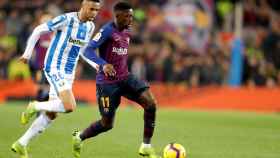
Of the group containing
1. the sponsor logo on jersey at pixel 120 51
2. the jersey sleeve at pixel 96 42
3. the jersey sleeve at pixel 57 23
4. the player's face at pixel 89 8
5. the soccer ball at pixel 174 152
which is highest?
the player's face at pixel 89 8

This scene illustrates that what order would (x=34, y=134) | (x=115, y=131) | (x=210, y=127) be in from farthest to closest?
(x=210, y=127) < (x=115, y=131) < (x=34, y=134)

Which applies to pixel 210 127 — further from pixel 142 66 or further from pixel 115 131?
pixel 142 66

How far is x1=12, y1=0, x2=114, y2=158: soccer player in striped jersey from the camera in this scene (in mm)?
10703

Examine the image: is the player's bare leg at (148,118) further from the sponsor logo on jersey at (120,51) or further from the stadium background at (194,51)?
the stadium background at (194,51)

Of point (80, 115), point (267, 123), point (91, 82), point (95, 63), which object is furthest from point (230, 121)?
point (95, 63)

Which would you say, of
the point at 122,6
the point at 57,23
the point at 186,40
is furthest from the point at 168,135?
the point at 186,40

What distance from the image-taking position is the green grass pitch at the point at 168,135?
1238 cm

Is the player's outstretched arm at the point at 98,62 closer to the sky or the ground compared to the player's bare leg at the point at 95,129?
closer to the sky

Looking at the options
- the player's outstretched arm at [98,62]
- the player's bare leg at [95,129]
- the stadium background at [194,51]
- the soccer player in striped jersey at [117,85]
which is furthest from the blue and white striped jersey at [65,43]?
the stadium background at [194,51]

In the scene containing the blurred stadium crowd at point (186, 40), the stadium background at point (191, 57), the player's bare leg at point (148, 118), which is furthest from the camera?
the blurred stadium crowd at point (186, 40)

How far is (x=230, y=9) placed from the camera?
93.1 feet

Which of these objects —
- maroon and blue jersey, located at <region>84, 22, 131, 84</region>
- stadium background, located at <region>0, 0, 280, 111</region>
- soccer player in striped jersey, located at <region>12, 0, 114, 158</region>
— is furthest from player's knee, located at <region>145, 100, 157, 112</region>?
stadium background, located at <region>0, 0, 280, 111</region>

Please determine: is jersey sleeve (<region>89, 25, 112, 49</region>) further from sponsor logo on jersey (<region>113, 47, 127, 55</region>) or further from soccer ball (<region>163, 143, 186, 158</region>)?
soccer ball (<region>163, 143, 186, 158</region>)

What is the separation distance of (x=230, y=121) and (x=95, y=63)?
9.32 m
